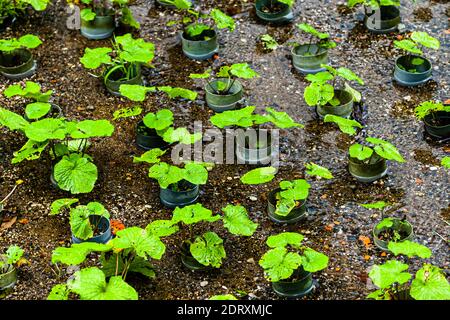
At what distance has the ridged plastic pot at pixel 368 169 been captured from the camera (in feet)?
14.6

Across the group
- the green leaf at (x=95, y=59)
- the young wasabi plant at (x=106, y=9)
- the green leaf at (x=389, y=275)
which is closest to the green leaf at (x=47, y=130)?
the green leaf at (x=95, y=59)

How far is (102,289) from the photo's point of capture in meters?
3.43

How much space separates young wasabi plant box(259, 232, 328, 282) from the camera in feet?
12.0

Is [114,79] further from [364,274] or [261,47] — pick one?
[364,274]

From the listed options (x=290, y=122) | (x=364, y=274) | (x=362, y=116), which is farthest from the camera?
(x=362, y=116)

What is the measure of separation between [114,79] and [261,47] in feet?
3.78

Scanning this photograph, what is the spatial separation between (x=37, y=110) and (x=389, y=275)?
2.43m

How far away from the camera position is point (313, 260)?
3.69m

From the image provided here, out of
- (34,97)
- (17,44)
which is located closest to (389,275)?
(34,97)

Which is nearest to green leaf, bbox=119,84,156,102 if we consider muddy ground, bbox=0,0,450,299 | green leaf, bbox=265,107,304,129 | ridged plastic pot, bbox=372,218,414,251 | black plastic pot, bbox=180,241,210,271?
muddy ground, bbox=0,0,450,299

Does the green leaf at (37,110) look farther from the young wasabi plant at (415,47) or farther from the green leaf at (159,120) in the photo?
the young wasabi plant at (415,47)

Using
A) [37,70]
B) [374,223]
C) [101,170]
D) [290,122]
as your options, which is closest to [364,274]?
[374,223]

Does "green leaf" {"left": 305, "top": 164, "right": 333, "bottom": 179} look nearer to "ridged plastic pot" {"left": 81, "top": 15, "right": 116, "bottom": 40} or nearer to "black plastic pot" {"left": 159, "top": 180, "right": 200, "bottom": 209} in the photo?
"black plastic pot" {"left": 159, "top": 180, "right": 200, "bottom": 209}

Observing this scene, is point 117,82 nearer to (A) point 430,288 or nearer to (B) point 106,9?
(B) point 106,9
